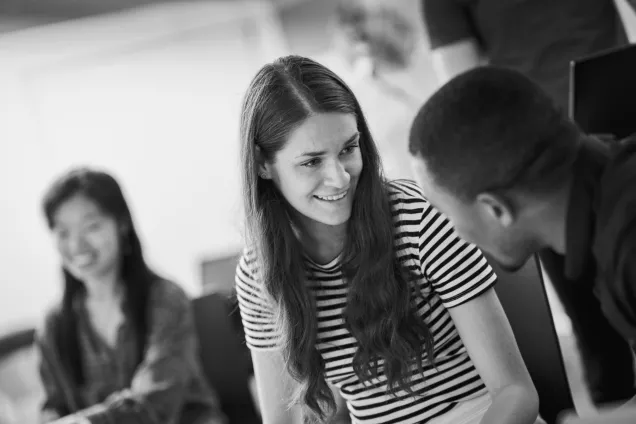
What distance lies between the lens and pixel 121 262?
79.9 inches

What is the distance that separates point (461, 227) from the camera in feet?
3.32

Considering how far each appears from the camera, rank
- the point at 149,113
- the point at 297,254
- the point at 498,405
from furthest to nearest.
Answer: the point at 149,113 < the point at 297,254 < the point at 498,405

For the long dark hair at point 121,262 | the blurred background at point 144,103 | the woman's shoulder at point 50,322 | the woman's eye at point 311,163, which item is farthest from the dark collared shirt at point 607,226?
the blurred background at point 144,103

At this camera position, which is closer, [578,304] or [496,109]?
[496,109]

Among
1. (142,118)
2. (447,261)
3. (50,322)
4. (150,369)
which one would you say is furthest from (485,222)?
(142,118)

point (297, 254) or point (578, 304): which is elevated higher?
point (297, 254)

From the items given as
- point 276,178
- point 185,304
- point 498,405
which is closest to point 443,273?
point 498,405

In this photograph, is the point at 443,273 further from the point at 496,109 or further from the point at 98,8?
the point at 98,8

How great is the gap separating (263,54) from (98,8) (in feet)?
3.37

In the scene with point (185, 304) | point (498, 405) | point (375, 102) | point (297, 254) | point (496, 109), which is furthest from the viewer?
point (375, 102)

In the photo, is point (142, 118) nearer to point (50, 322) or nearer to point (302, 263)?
point (50, 322)

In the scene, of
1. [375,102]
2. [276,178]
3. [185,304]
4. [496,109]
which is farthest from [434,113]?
[375,102]

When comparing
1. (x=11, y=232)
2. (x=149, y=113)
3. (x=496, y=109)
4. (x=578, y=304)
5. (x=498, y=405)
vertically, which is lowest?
(x=498, y=405)

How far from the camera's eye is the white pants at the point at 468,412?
50.5 inches
